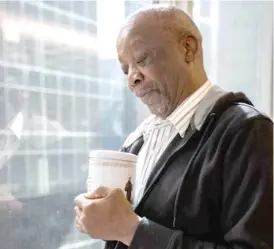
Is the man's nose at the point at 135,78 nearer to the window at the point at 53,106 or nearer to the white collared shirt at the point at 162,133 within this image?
the white collared shirt at the point at 162,133

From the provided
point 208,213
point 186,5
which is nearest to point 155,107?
point 208,213

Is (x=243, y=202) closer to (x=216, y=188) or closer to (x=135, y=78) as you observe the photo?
(x=216, y=188)

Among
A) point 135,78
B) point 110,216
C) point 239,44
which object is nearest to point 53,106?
point 135,78

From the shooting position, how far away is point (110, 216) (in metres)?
0.80

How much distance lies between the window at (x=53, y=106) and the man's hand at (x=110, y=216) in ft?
0.94

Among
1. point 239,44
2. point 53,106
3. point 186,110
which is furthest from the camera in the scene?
point 239,44

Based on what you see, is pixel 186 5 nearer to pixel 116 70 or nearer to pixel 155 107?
pixel 116 70

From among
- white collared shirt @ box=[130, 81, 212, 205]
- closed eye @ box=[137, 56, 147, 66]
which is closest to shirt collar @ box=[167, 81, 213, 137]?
white collared shirt @ box=[130, 81, 212, 205]

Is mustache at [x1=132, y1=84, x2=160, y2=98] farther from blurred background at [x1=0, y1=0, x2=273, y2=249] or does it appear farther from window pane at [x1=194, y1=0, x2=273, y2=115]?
window pane at [x1=194, y1=0, x2=273, y2=115]

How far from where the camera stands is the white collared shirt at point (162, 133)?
889 mm

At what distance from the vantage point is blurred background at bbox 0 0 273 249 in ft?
3.39

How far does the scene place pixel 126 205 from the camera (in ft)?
2.64

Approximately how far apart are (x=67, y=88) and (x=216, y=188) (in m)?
0.52

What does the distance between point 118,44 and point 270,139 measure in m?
0.35
